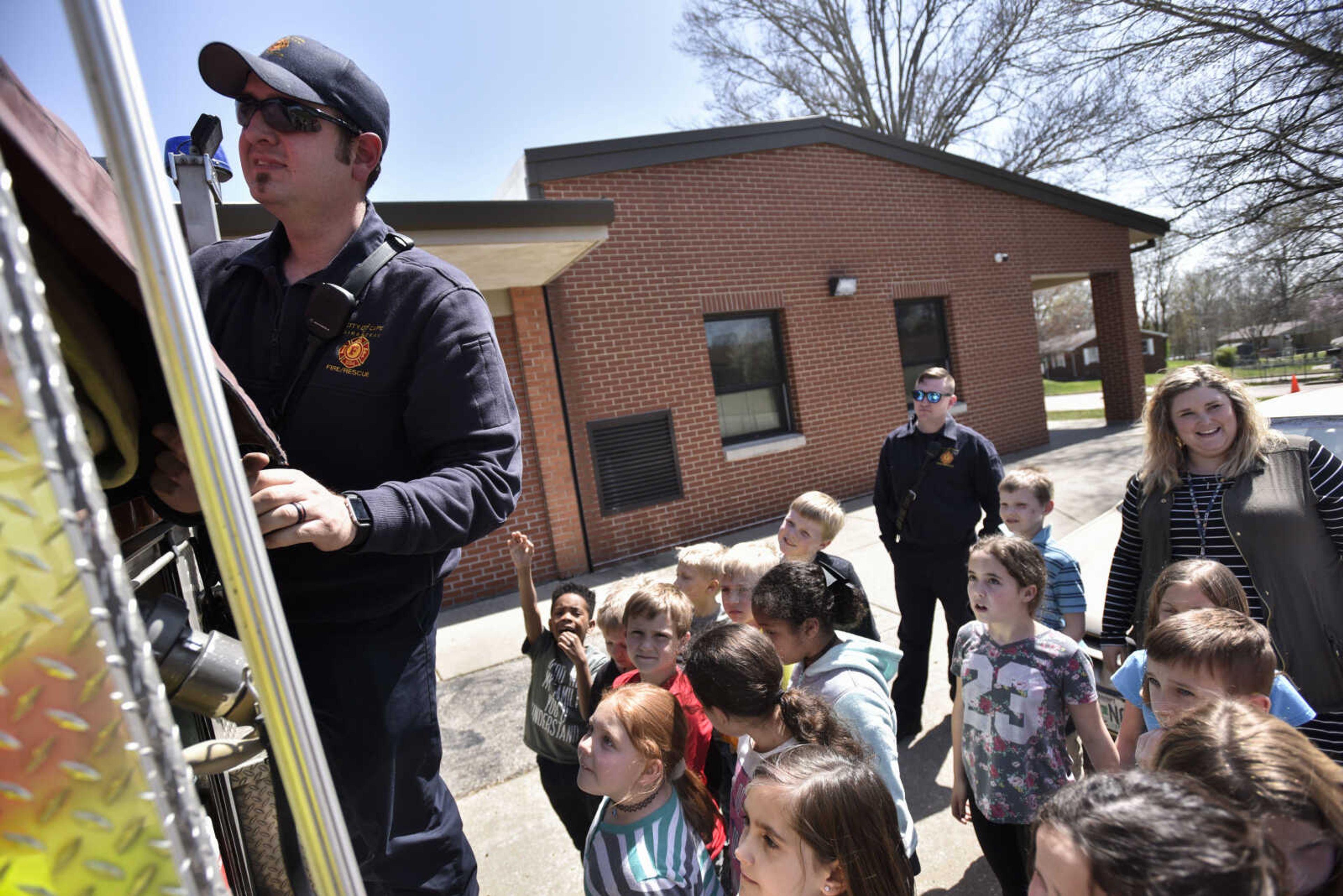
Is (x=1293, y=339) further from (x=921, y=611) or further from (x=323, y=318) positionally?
(x=323, y=318)

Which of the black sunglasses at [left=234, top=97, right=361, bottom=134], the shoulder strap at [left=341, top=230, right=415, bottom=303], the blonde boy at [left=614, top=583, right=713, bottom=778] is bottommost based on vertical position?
the blonde boy at [left=614, top=583, right=713, bottom=778]

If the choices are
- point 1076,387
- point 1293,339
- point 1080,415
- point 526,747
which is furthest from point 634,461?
point 1293,339

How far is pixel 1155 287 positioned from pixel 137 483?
62090 millimetres

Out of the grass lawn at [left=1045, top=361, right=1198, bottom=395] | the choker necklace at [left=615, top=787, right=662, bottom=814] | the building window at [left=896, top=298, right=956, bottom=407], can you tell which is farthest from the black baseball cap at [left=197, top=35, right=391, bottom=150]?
the grass lawn at [left=1045, top=361, right=1198, bottom=395]

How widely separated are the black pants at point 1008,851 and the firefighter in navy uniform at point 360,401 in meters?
1.73

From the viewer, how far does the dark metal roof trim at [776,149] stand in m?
7.10

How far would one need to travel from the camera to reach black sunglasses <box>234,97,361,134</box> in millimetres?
1268

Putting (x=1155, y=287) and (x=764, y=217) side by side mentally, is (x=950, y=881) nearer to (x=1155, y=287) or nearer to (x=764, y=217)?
(x=764, y=217)

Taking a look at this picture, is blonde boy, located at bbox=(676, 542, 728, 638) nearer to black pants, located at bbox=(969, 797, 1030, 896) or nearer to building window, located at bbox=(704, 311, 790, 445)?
black pants, located at bbox=(969, 797, 1030, 896)

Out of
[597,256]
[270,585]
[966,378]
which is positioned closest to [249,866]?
[270,585]

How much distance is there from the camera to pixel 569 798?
2.60 meters

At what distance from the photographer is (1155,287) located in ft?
169

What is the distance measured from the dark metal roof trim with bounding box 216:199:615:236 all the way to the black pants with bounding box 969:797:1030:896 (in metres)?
4.52

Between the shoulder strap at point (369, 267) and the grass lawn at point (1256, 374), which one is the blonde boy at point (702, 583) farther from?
the grass lawn at point (1256, 374)
